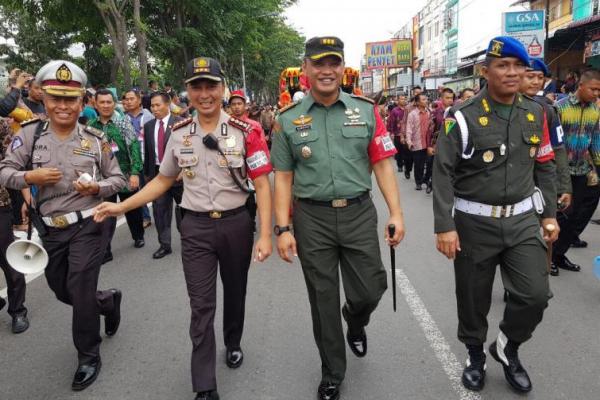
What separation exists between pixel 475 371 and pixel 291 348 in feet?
4.18

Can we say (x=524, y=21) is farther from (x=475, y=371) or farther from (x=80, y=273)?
(x=80, y=273)

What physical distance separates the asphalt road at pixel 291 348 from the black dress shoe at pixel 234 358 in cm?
5

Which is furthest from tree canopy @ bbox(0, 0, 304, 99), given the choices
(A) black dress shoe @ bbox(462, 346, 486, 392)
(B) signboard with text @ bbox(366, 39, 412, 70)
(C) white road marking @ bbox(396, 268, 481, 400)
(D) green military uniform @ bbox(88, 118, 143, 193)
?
(B) signboard with text @ bbox(366, 39, 412, 70)

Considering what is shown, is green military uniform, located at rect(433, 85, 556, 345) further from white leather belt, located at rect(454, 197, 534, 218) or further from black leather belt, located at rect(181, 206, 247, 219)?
black leather belt, located at rect(181, 206, 247, 219)

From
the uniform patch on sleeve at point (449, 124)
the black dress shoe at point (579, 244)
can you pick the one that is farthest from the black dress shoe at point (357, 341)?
the black dress shoe at point (579, 244)

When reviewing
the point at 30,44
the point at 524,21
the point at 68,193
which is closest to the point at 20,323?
the point at 68,193

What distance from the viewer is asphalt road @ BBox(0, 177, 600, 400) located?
308 centimetres

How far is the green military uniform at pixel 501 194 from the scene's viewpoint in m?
2.82

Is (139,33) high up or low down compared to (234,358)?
up

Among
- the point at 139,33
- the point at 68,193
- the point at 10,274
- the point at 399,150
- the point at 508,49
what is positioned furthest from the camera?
the point at 139,33

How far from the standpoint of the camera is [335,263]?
292 centimetres

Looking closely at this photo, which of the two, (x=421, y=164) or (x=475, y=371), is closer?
(x=475, y=371)

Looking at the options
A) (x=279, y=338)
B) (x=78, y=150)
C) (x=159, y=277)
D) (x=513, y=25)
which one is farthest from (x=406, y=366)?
(x=513, y=25)

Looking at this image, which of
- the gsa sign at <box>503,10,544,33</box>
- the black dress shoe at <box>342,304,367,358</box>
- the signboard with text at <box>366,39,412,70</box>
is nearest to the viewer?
the black dress shoe at <box>342,304,367,358</box>
